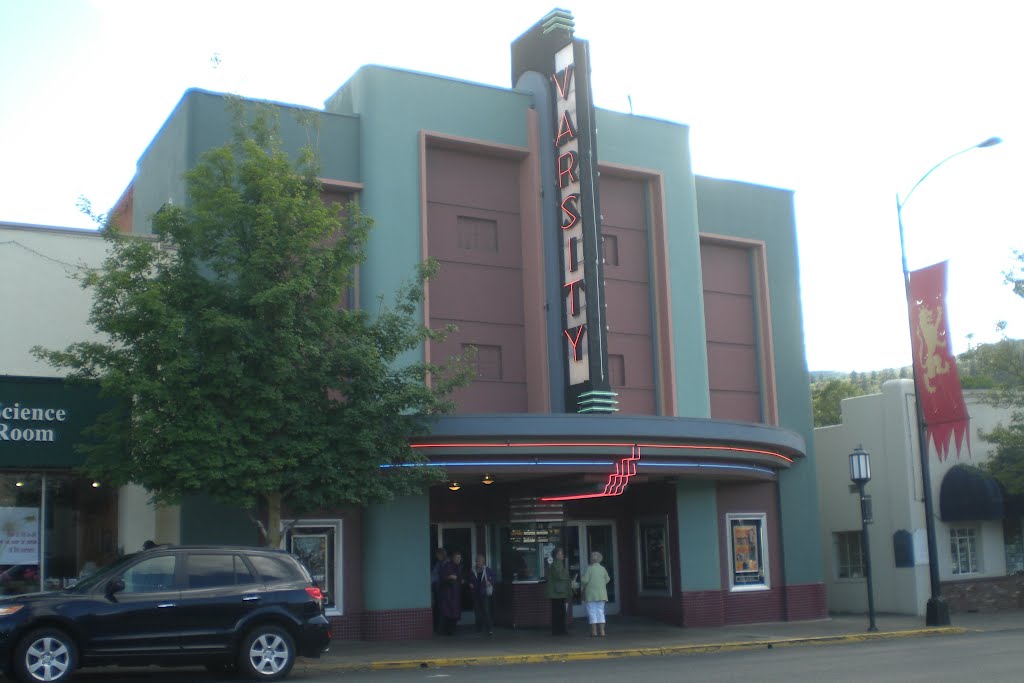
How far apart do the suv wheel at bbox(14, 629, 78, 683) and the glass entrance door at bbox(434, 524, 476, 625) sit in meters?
11.6

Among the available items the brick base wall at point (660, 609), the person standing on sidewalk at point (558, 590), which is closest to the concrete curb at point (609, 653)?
the person standing on sidewalk at point (558, 590)

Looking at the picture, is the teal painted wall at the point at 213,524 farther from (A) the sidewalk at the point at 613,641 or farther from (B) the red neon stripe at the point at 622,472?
(B) the red neon stripe at the point at 622,472

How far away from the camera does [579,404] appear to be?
22.2 meters

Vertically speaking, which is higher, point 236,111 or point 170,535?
point 236,111

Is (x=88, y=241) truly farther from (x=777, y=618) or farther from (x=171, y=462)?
(x=777, y=618)

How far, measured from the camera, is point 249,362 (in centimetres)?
1712

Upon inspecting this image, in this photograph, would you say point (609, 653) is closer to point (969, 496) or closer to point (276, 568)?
point (276, 568)

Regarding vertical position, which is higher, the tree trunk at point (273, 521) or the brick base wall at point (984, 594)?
the tree trunk at point (273, 521)

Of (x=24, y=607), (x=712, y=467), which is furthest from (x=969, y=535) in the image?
(x=24, y=607)

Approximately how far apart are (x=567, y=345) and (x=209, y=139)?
795 cm

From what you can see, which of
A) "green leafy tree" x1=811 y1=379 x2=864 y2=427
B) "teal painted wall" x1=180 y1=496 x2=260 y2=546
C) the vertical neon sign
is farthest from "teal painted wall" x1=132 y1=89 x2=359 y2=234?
"green leafy tree" x1=811 y1=379 x2=864 y2=427

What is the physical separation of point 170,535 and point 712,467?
10294 mm

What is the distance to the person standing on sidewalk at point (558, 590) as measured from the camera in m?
22.0

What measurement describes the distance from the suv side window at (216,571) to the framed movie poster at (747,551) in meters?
14.0
